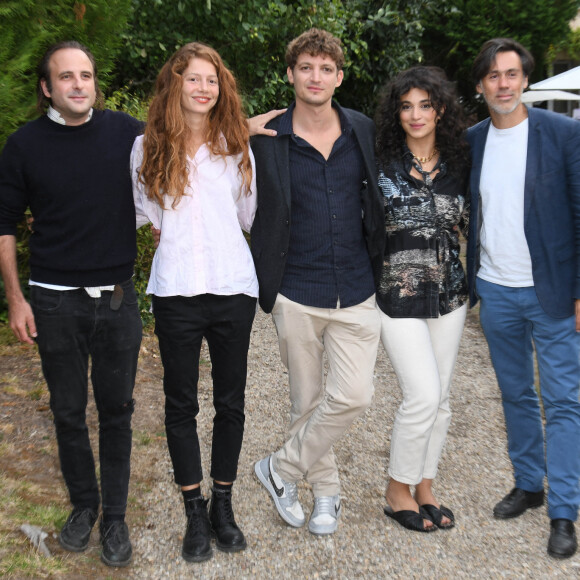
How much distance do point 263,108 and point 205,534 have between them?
741 centimetres

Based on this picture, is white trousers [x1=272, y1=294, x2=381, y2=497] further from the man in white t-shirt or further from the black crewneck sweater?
the black crewneck sweater

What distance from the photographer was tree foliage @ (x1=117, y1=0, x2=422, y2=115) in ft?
28.1

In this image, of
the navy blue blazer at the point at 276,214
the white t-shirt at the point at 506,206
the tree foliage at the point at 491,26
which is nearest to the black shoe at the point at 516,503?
the white t-shirt at the point at 506,206

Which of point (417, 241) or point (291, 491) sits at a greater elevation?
point (417, 241)

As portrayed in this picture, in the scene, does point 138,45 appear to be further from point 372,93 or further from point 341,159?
point 341,159

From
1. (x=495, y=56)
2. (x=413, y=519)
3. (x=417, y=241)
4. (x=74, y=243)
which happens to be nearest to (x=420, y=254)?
(x=417, y=241)

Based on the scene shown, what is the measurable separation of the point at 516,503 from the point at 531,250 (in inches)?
54.4

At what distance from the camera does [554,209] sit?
11.5ft

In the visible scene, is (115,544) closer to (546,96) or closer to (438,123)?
(438,123)

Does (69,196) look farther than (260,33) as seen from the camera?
No

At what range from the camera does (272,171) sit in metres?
3.47

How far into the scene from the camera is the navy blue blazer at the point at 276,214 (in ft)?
11.3

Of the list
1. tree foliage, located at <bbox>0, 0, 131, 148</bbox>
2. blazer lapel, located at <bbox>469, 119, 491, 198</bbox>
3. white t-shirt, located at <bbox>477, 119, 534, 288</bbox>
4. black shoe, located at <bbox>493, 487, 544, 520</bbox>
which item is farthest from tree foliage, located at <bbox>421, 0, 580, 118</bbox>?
black shoe, located at <bbox>493, 487, 544, 520</bbox>

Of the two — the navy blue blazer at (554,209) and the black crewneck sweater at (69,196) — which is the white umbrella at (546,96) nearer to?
the navy blue blazer at (554,209)
